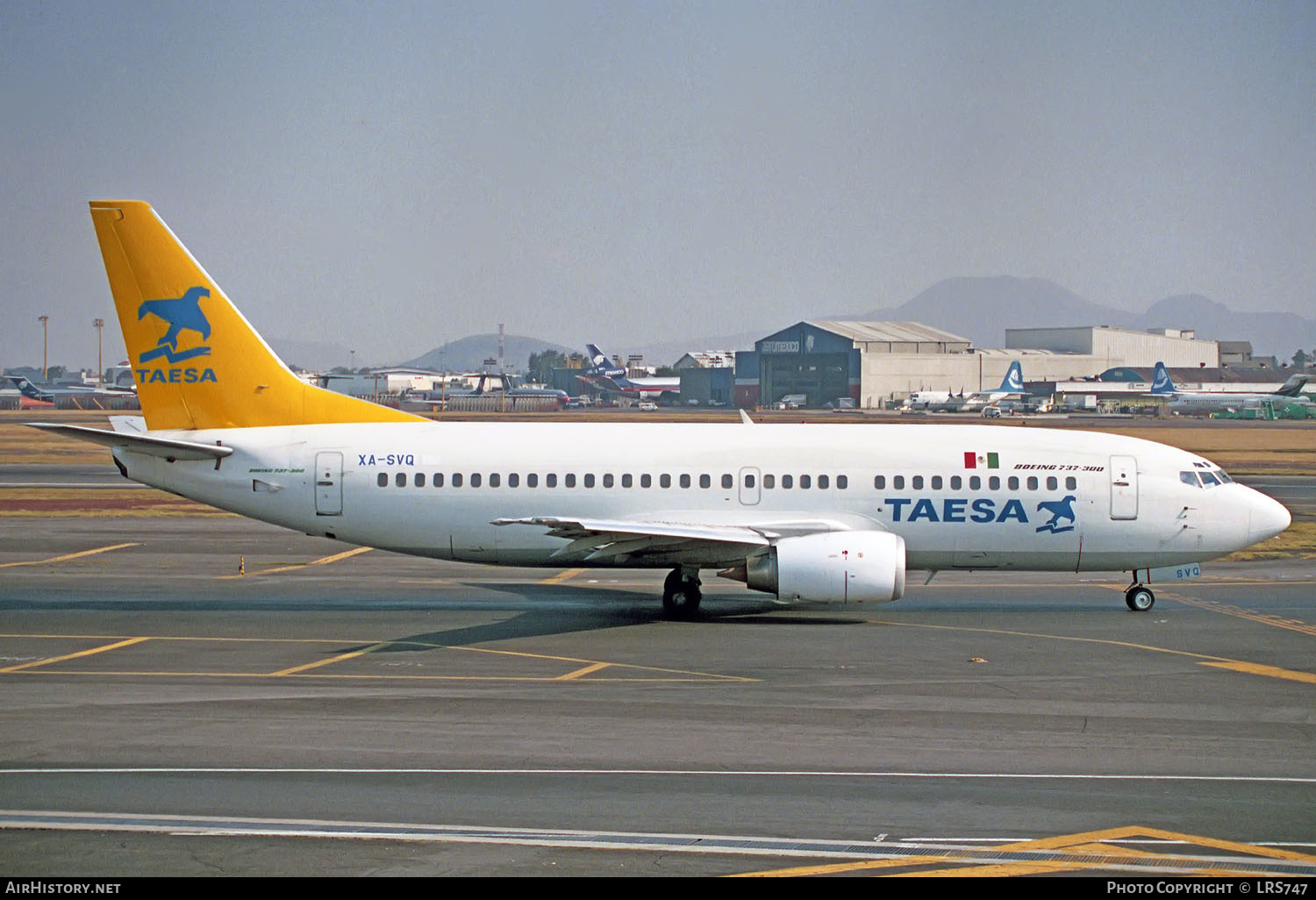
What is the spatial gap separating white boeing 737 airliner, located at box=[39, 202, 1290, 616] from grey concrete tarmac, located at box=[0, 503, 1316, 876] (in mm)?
1718

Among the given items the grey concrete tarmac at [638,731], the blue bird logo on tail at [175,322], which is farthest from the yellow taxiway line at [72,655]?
the blue bird logo on tail at [175,322]

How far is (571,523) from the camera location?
81.9 ft

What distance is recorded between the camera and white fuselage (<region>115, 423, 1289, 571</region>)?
92.6 feet

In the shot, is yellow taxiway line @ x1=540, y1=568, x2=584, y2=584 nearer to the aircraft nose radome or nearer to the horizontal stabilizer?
the horizontal stabilizer

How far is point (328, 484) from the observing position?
28.3 metres

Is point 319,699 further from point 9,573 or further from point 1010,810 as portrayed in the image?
point 9,573

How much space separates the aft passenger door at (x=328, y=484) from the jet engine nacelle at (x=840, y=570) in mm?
9761

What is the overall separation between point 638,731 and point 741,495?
10791 mm

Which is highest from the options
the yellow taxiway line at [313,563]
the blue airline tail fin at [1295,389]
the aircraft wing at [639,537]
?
the blue airline tail fin at [1295,389]

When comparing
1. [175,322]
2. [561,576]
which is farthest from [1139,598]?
[175,322]

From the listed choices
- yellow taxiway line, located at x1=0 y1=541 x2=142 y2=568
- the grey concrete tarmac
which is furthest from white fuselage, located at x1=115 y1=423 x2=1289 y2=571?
yellow taxiway line, located at x1=0 y1=541 x2=142 y2=568

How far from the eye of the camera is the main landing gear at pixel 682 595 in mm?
28266

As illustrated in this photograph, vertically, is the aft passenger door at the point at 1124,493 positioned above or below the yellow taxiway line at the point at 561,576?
above

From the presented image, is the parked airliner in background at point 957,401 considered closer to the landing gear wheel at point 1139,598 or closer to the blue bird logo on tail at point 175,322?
the landing gear wheel at point 1139,598
